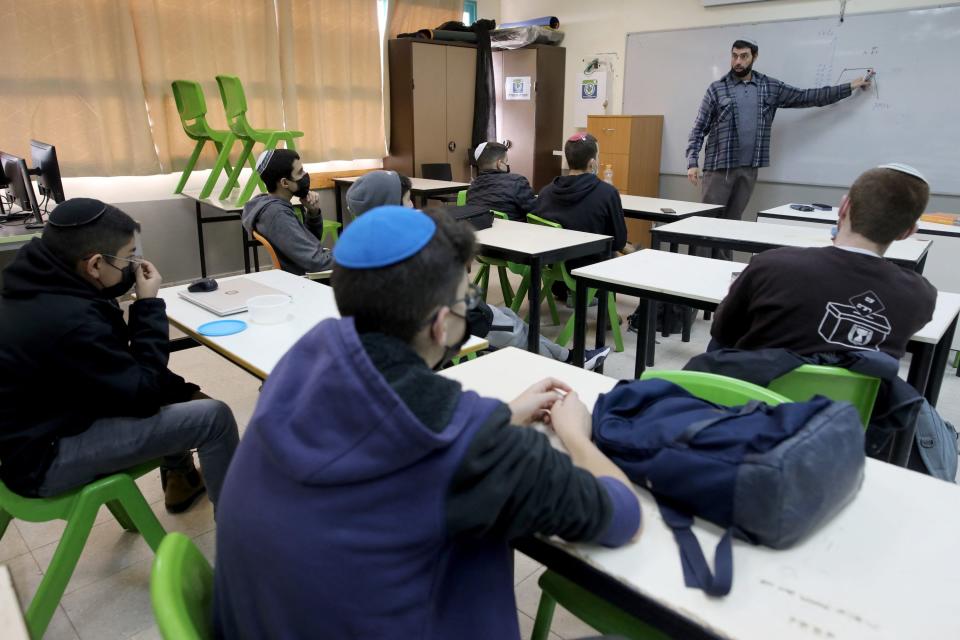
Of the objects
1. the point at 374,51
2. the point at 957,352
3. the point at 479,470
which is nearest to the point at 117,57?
the point at 374,51

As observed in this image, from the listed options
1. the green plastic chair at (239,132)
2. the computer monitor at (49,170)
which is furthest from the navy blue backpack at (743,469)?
the green plastic chair at (239,132)

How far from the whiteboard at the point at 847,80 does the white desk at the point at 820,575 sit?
4.66 metres

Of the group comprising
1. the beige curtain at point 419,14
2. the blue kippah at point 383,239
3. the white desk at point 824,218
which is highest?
the beige curtain at point 419,14

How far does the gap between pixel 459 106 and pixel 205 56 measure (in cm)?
242

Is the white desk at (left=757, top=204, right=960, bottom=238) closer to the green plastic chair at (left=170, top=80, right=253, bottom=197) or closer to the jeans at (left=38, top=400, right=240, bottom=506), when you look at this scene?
the jeans at (left=38, top=400, right=240, bottom=506)

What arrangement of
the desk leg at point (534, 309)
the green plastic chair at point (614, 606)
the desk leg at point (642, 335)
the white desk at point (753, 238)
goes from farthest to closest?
1. the desk leg at point (534, 309)
2. the white desk at point (753, 238)
3. the desk leg at point (642, 335)
4. the green plastic chair at point (614, 606)

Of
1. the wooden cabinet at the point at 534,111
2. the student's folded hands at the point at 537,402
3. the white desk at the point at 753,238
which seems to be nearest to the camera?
the student's folded hands at the point at 537,402

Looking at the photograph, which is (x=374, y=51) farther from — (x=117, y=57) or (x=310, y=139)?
(x=117, y=57)

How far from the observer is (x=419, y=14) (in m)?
6.31

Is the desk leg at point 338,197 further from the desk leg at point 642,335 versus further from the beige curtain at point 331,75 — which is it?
the desk leg at point 642,335

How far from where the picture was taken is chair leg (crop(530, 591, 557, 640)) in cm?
137

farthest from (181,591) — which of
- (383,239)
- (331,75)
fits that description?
(331,75)

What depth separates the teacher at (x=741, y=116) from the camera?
16.3 feet

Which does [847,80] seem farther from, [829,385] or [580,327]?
[829,385]
